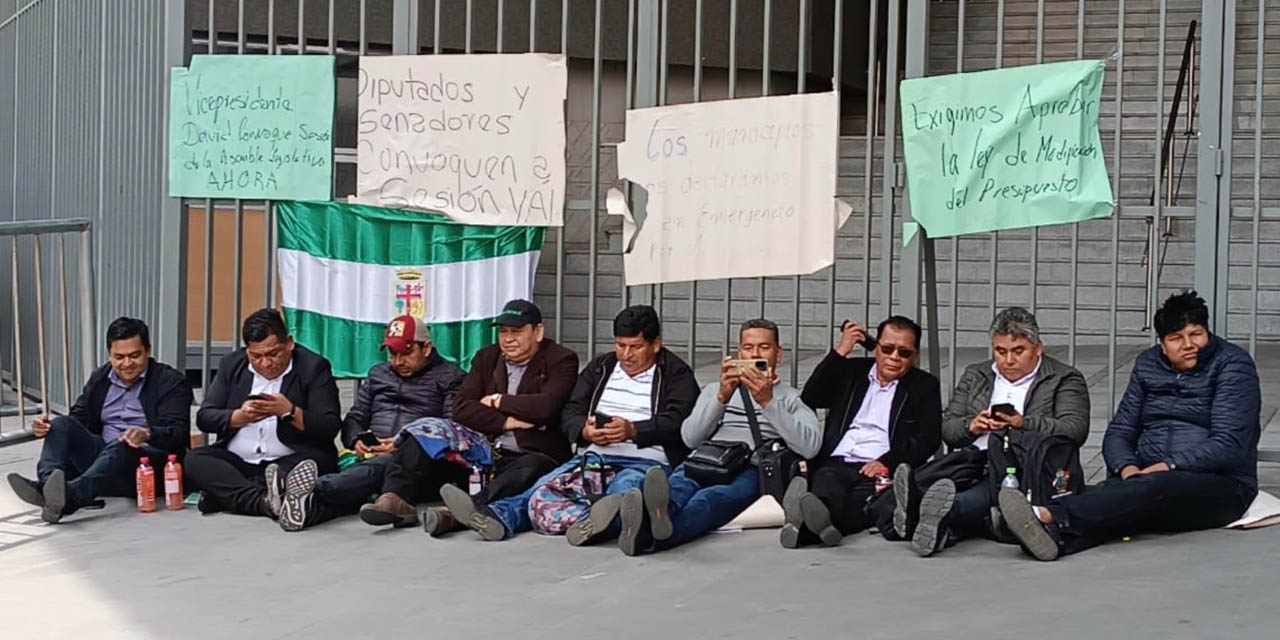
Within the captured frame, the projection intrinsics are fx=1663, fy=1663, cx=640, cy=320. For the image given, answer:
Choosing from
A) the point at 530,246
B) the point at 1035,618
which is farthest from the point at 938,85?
the point at 1035,618

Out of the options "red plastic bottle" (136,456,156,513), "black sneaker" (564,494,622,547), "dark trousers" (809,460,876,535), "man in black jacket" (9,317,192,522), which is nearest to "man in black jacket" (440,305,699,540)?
"black sneaker" (564,494,622,547)

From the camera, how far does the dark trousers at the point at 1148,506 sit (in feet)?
21.7

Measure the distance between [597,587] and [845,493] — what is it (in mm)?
1431

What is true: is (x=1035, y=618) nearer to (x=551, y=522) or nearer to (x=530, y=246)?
(x=551, y=522)

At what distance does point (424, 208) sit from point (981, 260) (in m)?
6.81

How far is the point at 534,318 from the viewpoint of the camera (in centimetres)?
795

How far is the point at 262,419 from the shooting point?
312 inches

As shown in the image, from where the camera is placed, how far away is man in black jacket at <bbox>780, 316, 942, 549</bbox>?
7.19 m

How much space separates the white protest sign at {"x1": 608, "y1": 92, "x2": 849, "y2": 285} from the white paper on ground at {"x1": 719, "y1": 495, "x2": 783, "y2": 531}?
45.3 inches

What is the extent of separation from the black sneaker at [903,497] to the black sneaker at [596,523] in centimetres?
114

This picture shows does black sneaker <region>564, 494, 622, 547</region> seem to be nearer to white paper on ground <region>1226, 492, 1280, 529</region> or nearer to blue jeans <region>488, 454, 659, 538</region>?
blue jeans <region>488, 454, 659, 538</region>

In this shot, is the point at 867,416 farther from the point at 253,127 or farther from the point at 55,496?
the point at 55,496

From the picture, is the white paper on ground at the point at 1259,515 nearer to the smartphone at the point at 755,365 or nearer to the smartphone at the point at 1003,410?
the smartphone at the point at 1003,410

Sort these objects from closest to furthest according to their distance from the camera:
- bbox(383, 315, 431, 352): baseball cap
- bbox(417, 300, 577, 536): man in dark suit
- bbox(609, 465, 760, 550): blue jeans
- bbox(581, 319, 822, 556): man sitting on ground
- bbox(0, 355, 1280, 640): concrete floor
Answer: bbox(0, 355, 1280, 640): concrete floor < bbox(581, 319, 822, 556): man sitting on ground < bbox(609, 465, 760, 550): blue jeans < bbox(417, 300, 577, 536): man in dark suit < bbox(383, 315, 431, 352): baseball cap
